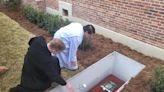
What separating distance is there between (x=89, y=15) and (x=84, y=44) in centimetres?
142

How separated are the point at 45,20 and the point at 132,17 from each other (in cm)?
303

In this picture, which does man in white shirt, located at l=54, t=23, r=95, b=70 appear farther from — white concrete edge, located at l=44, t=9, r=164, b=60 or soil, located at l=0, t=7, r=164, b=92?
white concrete edge, located at l=44, t=9, r=164, b=60

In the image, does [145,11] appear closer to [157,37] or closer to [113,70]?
[157,37]

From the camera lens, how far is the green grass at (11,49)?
15.2 ft

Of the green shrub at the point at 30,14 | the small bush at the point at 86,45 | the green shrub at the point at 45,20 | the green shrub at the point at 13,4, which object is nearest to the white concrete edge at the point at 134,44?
the small bush at the point at 86,45

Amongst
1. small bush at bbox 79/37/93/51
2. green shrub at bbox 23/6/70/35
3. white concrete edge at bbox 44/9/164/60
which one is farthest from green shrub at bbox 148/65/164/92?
green shrub at bbox 23/6/70/35

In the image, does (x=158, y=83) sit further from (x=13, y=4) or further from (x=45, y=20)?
(x=13, y=4)

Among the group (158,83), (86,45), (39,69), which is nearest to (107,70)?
(86,45)

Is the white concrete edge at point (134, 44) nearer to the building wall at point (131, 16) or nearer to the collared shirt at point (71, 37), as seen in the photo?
the building wall at point (131, 16)

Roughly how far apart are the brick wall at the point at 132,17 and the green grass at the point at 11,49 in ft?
7.23

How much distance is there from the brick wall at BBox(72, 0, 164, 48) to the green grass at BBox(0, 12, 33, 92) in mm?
2204

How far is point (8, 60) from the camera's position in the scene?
5277 millimetres

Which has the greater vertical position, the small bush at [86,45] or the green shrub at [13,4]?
the green shrub at [13,4]

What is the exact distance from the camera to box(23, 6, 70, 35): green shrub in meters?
6.50
